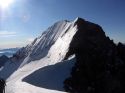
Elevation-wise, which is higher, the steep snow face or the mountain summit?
the steep snow face

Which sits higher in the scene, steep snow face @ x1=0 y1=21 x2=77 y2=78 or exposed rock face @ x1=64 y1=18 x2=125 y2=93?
steep snow face @ x1=0 y1=21 x2=77 y2=78

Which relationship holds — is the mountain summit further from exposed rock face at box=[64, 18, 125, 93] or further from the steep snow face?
the steep snow face

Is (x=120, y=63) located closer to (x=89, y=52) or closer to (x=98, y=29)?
(x=89, y=52)

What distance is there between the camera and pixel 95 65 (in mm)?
48062

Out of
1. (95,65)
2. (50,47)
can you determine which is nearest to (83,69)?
(95,65)

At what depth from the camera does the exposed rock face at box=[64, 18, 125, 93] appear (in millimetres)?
45000

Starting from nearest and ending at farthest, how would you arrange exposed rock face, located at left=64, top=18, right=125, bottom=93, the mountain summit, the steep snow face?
the mountain summit → exposed rock face, located at left=64, top=18, right=125, bottom=93 → the steep snow face

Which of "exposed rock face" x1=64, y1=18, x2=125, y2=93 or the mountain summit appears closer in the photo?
the mountain summit

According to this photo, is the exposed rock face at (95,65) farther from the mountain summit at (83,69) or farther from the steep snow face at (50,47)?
the steep snow face at (50,47)

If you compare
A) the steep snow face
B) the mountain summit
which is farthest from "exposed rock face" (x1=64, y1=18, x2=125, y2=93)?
the steep snow face

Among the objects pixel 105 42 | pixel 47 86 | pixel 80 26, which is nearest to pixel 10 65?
pixel 80 26

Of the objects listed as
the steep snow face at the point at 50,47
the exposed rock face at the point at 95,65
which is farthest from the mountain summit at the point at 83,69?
the steep snow face at the point at 50,47

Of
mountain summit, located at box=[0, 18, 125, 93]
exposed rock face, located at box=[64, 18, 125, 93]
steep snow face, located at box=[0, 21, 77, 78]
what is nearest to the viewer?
mountain summit, located at box=[0, 18, 125, 93]

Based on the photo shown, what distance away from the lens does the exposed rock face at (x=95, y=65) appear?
148 feet
